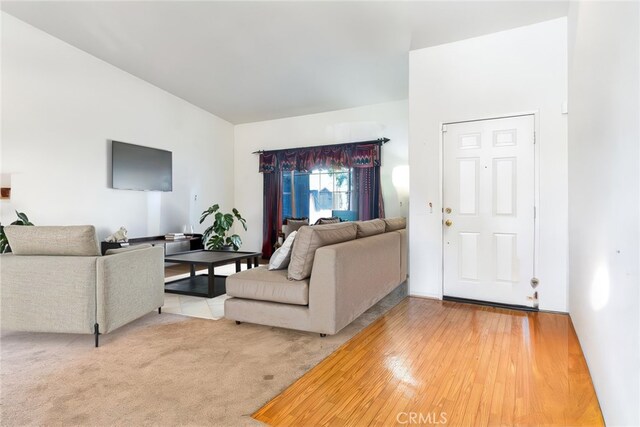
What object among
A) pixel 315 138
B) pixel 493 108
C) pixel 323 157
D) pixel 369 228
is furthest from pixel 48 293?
pixel 315 138

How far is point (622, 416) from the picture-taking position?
125 centimetres

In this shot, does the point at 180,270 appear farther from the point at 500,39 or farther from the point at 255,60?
the point at 500,39

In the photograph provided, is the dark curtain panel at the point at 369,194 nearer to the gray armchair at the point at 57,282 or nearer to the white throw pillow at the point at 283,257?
the white throw pillow at the point at 283,257

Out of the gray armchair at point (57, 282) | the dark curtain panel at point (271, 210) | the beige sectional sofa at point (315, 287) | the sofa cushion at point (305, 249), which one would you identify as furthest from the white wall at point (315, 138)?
the gray armchair at point (57, 282)

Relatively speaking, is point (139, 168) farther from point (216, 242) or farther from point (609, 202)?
point (609, 202)

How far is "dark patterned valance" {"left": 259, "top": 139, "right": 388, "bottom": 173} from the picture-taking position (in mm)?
5668

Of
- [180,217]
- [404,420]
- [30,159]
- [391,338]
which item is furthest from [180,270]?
[404,420]

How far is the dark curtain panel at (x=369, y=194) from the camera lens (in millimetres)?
5594

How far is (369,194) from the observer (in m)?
5.65

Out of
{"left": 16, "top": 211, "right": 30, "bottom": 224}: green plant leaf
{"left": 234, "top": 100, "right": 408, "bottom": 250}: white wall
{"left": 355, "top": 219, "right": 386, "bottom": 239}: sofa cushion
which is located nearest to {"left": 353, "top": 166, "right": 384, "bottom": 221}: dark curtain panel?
{"left": 234, "top": 100, "right": 408, "bottom": 250}: white wall

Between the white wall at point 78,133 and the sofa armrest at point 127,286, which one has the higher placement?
the white wall at point 78,133

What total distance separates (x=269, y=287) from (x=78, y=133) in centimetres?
344

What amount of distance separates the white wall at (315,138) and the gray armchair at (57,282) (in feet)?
13.8

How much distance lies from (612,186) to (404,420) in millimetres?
1393
